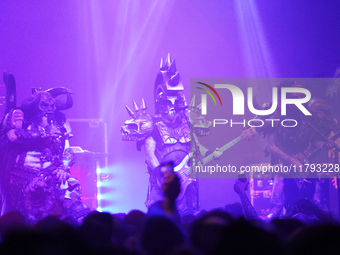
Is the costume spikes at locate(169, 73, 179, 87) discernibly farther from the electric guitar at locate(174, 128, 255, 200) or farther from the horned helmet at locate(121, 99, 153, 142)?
the electric guitar at locate(174, 128, 255, 200)

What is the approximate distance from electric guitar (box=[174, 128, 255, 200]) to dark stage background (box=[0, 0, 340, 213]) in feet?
1.25

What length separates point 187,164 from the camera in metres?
8.13

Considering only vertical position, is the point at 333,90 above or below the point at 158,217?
above

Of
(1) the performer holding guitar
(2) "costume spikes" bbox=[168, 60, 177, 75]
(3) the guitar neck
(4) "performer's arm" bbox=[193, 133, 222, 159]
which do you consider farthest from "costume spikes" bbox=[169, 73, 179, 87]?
(1) the performer holding guitar

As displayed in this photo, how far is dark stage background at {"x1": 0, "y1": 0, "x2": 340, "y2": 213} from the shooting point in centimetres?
895

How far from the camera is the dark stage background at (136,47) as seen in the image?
8.95m

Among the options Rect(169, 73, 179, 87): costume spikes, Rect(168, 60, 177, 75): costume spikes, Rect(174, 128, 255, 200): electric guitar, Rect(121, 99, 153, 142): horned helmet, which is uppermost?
Rect(168, 60, 177, 75): costume spikes

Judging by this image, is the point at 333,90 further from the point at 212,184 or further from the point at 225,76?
the point at 212,184

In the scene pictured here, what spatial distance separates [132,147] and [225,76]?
2966 millimetres

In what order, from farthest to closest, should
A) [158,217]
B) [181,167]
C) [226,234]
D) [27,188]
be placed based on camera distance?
[181,167] → [27,188] → [158,217] → [226,234]

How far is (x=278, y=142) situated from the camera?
28.4ft

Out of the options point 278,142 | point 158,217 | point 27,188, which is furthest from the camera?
point 278,142

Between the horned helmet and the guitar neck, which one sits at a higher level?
the horned helmet

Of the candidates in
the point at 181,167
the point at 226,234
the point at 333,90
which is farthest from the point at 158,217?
the point at 333,90
